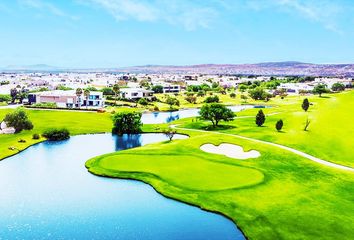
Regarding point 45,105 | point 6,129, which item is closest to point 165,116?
point 45,105

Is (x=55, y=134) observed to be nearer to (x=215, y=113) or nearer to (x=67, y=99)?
(x=215, y=113)

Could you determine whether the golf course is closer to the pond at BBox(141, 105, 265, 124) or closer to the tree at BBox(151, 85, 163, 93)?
the pond at BBox(141, 105, 265, 124)

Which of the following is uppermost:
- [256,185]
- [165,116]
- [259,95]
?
[259,95]

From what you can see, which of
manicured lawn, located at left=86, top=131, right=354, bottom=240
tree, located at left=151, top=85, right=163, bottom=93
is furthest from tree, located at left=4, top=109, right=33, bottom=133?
tree, located at left=151, top=85, right=163, bottom=93

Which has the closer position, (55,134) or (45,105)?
(55,134)

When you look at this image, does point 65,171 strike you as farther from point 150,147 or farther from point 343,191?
point 343,191

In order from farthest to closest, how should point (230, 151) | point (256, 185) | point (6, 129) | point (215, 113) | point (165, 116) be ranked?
point (165, 116), point (215, 113), point (6, 129), point (230, 151), point (256, 185)

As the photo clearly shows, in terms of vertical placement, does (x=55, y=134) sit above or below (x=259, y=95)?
below
